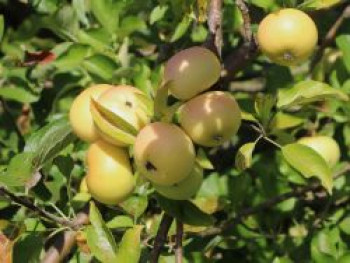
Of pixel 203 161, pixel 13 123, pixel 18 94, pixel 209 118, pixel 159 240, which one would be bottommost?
pixel 13 123

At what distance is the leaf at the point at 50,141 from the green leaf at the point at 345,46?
72cm

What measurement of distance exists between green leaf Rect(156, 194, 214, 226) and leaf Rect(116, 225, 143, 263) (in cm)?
6

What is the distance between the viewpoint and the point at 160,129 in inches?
44.1

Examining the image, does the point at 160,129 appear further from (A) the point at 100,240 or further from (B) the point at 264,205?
(B) the point at 264,205

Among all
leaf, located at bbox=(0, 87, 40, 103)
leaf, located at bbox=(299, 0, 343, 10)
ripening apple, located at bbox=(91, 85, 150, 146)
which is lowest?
leaf, located at bbox=(0, 87, 40, 103)

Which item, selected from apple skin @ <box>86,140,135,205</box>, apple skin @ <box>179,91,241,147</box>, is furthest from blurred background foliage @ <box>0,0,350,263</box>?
apple skin @ <box>179,91,241,147</box>

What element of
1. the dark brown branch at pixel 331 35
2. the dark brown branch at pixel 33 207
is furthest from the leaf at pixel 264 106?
the dark brown branch at pixel 331 35

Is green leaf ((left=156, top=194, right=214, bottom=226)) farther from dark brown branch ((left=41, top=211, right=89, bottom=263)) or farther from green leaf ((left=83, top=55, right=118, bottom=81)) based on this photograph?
green leaf ((left=83, top=55, right=118, bottom=81))

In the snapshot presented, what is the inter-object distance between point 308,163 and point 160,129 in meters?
0.29

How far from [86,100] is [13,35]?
119 cm

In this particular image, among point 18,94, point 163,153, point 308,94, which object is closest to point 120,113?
point 163,153

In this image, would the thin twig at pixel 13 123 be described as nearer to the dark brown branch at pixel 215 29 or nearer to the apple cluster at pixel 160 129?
the apple cluster at pixel 160 129

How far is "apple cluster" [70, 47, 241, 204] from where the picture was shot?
1.12m

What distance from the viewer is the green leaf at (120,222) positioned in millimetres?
1548
